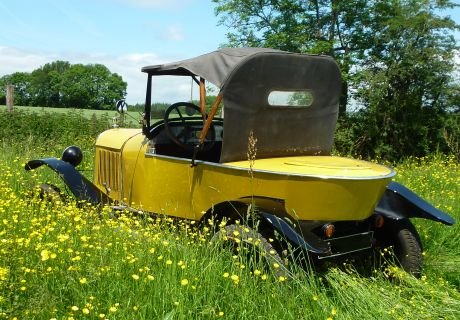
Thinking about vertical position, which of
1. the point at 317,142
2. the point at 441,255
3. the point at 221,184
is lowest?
the point at 441,255

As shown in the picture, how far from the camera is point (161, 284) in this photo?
294cm

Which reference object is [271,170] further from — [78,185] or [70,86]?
[70,86]

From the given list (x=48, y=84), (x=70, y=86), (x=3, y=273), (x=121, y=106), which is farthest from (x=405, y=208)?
(x=48, y=84)

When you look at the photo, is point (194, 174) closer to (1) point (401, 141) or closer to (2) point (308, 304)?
(2) point (308, 304)

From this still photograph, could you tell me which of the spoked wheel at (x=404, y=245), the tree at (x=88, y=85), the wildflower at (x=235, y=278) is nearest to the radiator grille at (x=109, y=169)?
the wildflower at (x=235, y=278)

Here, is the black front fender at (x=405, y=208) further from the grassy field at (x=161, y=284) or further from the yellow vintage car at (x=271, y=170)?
the grassy field at (x=161, y=284)

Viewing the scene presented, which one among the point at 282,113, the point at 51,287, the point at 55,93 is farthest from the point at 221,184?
the point at 55,93

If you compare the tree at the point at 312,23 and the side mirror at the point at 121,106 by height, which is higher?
the tree at the point at 312,23

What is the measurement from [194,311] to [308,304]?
713mm

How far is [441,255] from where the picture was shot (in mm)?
4742

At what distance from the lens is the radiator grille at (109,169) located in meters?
5.36

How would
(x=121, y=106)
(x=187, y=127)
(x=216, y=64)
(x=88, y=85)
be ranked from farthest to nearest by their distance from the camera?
(x=88, y=85)
(x=121, y=106)
(x=187, y=127)
(x=216, y=64)

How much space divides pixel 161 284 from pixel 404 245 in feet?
7.33

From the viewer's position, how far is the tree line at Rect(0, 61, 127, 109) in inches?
1868
